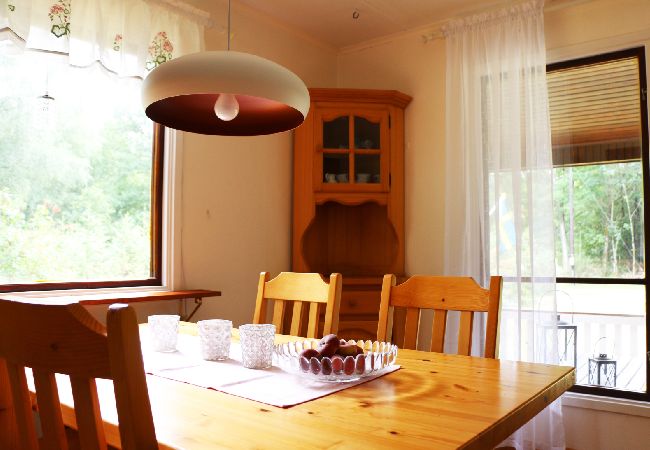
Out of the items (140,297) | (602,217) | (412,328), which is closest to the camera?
(412,328)

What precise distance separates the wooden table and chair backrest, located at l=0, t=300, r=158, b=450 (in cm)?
17

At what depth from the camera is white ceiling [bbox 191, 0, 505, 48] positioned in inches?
125

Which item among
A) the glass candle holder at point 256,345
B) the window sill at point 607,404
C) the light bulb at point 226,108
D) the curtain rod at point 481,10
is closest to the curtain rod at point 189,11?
the curtain rod at point 481,10

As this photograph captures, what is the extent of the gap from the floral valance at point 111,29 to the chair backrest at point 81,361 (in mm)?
1820

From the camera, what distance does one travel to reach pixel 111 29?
2520 millimetres

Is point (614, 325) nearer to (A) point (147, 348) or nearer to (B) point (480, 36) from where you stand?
(B) point (480, 36)

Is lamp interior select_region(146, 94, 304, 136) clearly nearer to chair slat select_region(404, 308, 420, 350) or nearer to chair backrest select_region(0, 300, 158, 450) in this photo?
chair slat select_region(404, 308, 420, 350)

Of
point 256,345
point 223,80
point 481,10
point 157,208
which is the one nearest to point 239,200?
point 157,208

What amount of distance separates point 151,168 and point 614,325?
2.48m

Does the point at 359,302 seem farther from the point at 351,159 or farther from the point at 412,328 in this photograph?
the point at 412,328

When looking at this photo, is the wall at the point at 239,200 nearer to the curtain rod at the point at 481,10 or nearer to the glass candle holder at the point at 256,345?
the curtain rod at the point at 481,10

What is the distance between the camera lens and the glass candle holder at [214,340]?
1495 millimetres

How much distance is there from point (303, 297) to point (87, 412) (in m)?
1.36

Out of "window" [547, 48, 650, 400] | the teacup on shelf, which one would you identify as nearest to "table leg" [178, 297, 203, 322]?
the teacup on shelf
